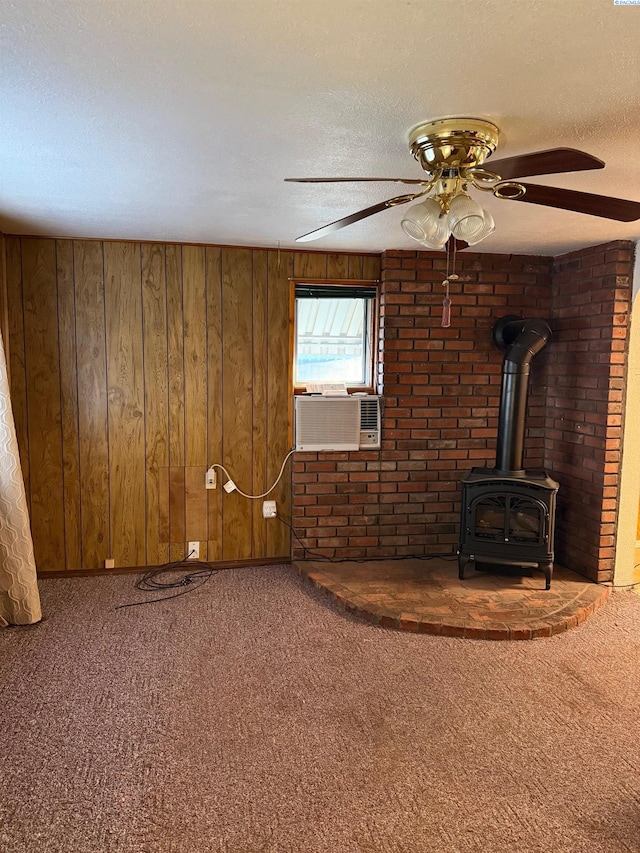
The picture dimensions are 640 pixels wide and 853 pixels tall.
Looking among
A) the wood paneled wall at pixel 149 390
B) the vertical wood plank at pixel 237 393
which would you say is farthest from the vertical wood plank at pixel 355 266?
the vertical wood plank at pixel 237 393

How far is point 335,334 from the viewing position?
13.7 ft

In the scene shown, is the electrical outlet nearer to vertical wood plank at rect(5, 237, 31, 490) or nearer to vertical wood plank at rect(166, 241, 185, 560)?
vertical wood plank at rect(166, 241, 185, 560)

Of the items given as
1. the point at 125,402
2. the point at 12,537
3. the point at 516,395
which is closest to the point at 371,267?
the point at 516,395

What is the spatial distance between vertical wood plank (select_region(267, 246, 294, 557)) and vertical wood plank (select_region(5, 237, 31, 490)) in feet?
5.11

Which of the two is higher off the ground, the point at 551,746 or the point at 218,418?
the point at 218,418

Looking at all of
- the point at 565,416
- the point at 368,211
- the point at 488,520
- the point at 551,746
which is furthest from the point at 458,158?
the point at 565,416

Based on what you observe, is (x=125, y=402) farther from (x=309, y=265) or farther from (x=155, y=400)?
(x=309, y=265)

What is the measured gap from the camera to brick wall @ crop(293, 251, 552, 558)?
4051 millimetres

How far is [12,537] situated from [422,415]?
2666mm

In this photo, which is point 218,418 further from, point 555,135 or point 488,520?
point 555,135

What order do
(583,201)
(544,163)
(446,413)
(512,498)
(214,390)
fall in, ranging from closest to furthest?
(544,163), (583,201), (512,498), (214,390), (446,413)

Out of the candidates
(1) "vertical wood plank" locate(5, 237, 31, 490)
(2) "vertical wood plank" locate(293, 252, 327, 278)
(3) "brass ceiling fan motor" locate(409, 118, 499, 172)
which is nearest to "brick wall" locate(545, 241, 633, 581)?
(2) "vertical wood plank" locate(293, 252, 327, 278)

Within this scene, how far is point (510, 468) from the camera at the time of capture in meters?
3.79

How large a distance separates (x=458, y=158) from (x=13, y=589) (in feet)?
9.88
